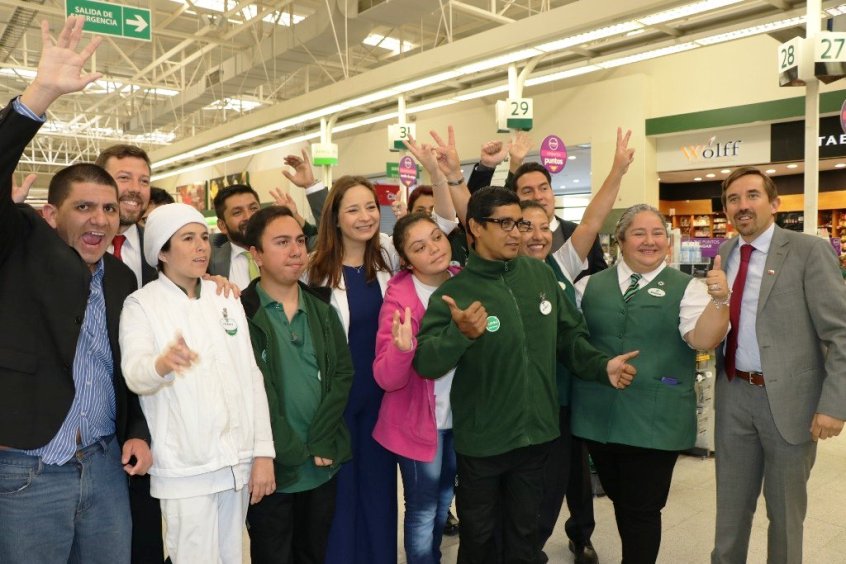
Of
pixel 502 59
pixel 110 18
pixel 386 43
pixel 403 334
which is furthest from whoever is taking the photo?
pixel 386 43

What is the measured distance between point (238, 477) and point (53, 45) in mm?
1355

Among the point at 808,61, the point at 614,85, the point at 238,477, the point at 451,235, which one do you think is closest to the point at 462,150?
the point at 614,85

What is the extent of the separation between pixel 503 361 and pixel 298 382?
0.74 metres

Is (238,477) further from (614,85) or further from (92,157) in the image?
(92,157)

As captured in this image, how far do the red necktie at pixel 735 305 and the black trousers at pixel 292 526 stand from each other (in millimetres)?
1687

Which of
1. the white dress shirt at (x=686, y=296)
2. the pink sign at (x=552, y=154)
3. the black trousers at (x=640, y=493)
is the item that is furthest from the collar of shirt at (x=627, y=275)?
the pink sign at (x=552, y=154)

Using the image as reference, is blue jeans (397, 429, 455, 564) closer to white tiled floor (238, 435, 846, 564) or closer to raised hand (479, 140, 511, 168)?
white tiled floor (238, 435, 846, 564)

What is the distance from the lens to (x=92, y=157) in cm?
2409

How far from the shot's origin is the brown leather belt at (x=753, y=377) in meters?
2.54

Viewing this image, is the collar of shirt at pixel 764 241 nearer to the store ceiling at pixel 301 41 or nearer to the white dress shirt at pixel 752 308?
the white dress shirt at pixel 752 308

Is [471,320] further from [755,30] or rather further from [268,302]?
[755,30]

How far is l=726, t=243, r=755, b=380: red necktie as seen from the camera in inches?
103

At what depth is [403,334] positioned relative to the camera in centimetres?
218

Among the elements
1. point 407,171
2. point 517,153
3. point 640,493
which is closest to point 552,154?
point 407,171
